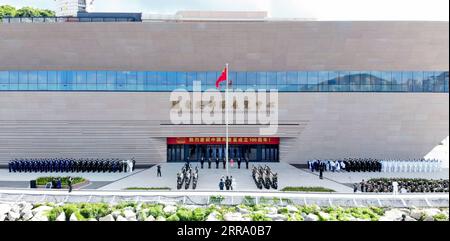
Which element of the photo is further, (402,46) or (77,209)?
(402,46)

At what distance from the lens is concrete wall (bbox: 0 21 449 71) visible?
24922mm

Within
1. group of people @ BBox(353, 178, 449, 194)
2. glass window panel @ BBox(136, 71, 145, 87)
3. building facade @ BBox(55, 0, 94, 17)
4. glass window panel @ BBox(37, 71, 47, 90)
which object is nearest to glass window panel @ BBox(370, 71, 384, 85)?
group of people @ BBox(353, 178, 449, 194)

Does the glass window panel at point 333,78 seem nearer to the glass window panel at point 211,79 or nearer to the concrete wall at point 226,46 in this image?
the concrete wall at point 226,46

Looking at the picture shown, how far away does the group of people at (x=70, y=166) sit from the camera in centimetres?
2484

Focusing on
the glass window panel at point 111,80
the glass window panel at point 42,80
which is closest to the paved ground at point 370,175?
the glass window panel at point 111,80

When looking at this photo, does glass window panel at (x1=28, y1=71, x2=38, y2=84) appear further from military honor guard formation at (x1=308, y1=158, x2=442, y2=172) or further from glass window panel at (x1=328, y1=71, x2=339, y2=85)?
glass window panel at (x1=328, y1=71, x2=339, y2=85)

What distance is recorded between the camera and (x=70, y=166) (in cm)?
2477

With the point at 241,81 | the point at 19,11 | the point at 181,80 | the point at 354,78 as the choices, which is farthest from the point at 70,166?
the point at 19,11

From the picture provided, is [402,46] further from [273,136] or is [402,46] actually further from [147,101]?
[147,101]

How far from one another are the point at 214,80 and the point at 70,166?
13715 millimetres

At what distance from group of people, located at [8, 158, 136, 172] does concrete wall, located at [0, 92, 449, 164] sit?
7.21ft

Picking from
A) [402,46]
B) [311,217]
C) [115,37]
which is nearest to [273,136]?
[402,46]

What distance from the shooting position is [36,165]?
25.3 meters
